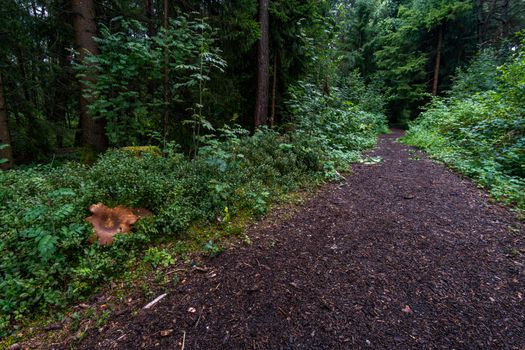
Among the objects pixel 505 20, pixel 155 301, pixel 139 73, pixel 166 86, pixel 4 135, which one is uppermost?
pixel 505 20

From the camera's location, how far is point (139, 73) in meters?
5.31

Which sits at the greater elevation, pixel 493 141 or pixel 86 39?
pixel 86 39

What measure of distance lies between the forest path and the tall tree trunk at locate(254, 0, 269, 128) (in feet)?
14.6

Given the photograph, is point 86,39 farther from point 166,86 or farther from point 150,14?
point 150,14

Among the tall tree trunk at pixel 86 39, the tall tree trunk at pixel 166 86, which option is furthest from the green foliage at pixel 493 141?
the tall tree trunk at pixel 86 39

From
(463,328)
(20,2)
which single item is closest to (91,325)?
(463,328)

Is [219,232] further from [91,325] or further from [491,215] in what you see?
[491,215]

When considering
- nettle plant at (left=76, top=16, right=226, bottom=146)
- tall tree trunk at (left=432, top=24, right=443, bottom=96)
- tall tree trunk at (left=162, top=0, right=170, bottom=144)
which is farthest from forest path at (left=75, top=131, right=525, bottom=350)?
tall tree trunk at (left=432, top=24, right=443, bottom=96)

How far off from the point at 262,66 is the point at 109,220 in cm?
602

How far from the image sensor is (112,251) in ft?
7.59

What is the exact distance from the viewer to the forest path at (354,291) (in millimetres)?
1635

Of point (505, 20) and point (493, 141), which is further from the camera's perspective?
point (505, 20)

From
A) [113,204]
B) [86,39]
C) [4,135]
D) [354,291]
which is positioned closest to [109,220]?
[113,204]

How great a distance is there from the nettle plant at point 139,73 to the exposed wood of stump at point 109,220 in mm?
2337
